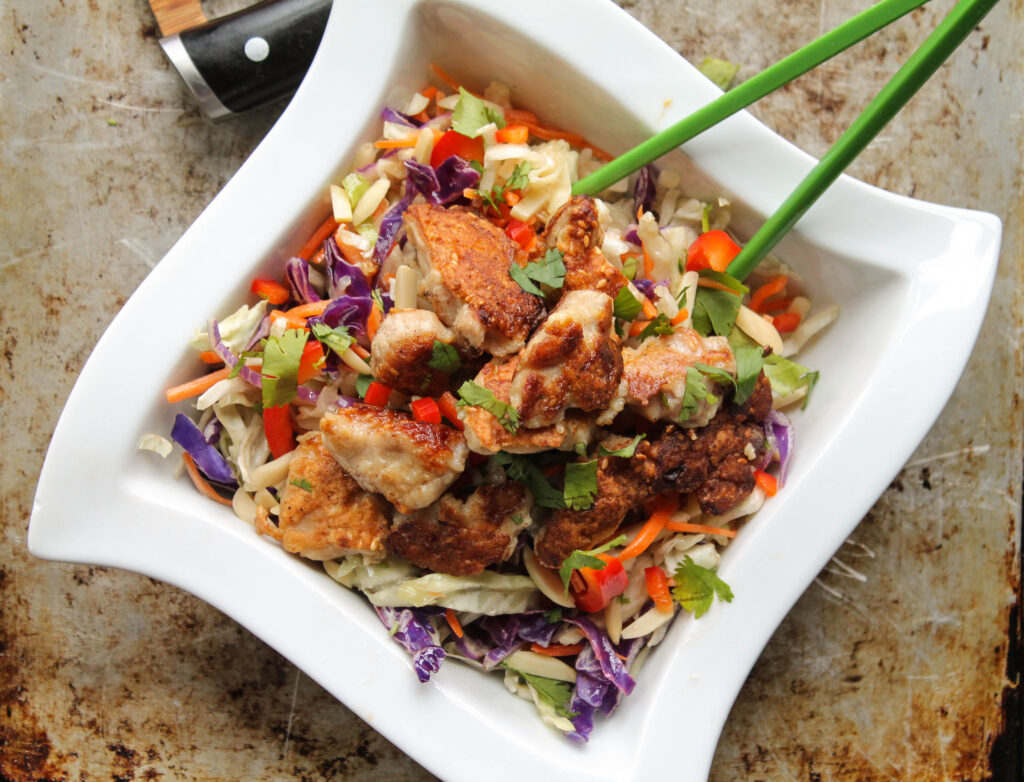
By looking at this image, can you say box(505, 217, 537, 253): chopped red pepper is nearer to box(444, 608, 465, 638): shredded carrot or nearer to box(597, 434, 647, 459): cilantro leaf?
box(597, 434, 647, 459): cilantro leaf

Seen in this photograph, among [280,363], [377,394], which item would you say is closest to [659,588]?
[377,394]

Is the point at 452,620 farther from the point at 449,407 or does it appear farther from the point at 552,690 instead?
the point at 449,407

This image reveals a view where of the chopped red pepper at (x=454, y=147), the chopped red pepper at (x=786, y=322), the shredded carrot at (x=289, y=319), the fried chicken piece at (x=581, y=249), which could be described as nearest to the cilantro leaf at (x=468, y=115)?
the chopped red pepper at (x=454, y=147)

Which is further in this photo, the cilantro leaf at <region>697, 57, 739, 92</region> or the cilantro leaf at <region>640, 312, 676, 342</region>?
the cilantro leaf at <region>697, 57, 739, 92</region>

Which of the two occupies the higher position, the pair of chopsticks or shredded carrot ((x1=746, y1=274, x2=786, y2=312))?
the pair of chopsticks

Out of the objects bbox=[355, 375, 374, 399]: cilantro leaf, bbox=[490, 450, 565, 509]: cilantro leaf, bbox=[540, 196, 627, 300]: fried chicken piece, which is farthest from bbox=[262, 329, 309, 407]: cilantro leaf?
bbox=[540, 196, 627, 300]: fried chicken piece

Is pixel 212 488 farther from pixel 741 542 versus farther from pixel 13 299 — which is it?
pixel 741 542
